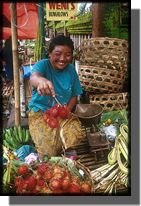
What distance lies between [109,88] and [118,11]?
58cm

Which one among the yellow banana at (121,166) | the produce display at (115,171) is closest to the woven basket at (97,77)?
the produce display at (115,171)

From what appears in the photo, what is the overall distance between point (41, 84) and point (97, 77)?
0.42 metres

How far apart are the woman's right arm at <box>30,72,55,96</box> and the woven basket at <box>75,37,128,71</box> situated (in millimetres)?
294

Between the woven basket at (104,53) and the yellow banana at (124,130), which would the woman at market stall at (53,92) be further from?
the yellow banana at (124,130)

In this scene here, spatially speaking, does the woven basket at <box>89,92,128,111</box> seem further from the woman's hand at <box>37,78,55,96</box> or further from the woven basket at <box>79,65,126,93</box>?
the woman's hand at <box>37,78,55,96</box>

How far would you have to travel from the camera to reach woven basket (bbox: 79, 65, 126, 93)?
15.7 ft

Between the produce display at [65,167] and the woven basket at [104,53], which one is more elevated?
the woven basket at [104,53]

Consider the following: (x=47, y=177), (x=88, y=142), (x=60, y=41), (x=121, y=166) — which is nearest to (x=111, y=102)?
(x=88, y=142)

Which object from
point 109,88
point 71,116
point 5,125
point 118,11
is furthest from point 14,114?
point 118,11

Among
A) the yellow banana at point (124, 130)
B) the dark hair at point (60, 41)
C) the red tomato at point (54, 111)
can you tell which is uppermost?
the dark hair at point (60, 41)

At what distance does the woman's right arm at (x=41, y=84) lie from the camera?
475cm

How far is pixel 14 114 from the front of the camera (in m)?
4.79

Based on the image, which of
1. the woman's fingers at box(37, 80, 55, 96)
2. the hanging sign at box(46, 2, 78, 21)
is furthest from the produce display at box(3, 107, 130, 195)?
the hanging sign at box(46, 2, 78, 21)

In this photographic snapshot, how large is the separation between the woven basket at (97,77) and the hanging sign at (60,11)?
1.28ft
